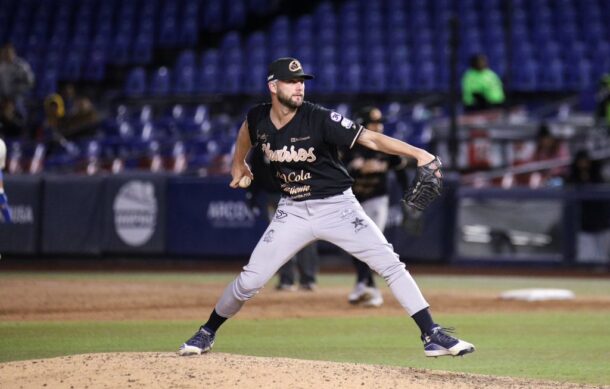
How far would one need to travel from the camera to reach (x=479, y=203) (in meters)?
17.0

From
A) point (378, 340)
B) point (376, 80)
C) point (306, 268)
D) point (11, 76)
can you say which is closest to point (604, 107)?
point (376, 80)

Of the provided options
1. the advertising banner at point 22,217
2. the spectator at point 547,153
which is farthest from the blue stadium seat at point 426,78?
the advertising banner at point 22,217

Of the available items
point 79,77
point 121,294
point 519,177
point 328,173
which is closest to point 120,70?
point 79,77

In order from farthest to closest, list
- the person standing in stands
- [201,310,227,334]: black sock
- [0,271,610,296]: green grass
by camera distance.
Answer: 1. [0,271,610,296]: green grass
2. the person standing in stands
3. [201,310,227,334]: black sock

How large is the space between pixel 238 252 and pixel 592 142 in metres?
6.25

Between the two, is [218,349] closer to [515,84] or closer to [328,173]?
[328,173]

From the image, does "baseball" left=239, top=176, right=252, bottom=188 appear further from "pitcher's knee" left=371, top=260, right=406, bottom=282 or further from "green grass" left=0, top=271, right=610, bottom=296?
"green grass" left=0, top=271, right=610, bottom=296

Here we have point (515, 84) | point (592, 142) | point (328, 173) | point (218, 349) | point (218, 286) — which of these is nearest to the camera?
point (328, 173)

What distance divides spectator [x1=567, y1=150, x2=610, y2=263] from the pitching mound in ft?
34.9

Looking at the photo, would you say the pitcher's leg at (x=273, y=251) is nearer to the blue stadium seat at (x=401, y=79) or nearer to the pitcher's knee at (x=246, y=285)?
the pitcher's knee at (x=246, y=285)

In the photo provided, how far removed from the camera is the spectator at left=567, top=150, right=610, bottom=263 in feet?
55.0

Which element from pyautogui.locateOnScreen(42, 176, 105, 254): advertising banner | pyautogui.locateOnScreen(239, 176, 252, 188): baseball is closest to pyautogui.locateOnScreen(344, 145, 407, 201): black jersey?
pyautogui.locateOnScreen(239, 176, 252, 188): baseball

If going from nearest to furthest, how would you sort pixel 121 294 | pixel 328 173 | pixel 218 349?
pixel 328 173, pixel 218 349, pixel 121 294

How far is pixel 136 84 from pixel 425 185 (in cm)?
1727
